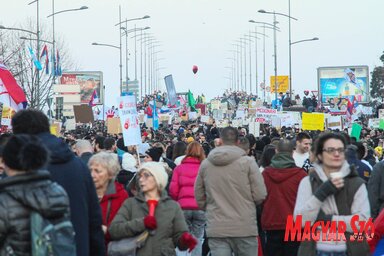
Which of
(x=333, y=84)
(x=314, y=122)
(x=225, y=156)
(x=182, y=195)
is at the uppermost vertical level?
(x=333, y=84)

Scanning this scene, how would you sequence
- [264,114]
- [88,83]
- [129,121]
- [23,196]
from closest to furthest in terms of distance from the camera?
[23,196]
[129,121]
[264,114]
[88,83]

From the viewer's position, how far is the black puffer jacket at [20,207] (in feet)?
21.5

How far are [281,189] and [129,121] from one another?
5.33 meters

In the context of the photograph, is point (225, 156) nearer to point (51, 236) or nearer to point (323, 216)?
point (323, 216)

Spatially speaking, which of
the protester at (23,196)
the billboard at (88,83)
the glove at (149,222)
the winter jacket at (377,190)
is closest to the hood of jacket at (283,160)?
the winter jacket at (377,190)

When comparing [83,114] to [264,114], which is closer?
[264,114]

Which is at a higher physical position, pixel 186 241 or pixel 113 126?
pixel 113 126

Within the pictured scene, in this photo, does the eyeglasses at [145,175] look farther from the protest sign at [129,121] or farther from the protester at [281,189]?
the protest sign at [129,121]

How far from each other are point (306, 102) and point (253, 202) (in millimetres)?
41053

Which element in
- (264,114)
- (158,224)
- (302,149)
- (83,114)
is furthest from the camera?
(83,114)

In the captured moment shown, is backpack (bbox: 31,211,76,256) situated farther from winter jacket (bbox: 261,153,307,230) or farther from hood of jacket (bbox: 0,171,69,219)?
winter jacket (bbox: 261,153,307,230)

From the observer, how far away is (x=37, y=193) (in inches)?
259

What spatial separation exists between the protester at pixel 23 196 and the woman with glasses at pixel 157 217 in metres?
2.39

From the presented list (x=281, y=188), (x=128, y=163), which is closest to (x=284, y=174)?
(x=281, y=188)
